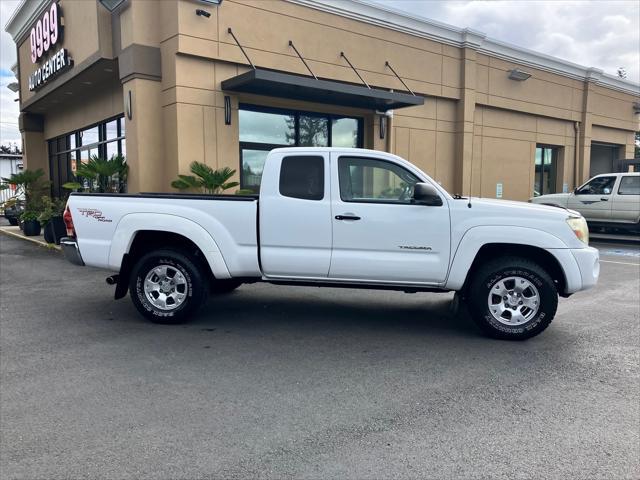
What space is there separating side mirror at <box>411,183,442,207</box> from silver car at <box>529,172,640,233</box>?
34.7ft

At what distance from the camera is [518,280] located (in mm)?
5750

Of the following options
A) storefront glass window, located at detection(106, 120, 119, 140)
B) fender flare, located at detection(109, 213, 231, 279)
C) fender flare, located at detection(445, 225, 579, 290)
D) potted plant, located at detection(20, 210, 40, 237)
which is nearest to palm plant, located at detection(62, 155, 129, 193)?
storefront glass window, located at detection(106, 120, 119, 140)

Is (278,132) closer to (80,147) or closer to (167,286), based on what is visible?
(80,147)

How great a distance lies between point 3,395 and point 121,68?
9.96 metres

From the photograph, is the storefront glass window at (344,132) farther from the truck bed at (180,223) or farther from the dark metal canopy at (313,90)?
the truck bed at (180,223)

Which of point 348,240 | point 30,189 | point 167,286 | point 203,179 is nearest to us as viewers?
point 348,240

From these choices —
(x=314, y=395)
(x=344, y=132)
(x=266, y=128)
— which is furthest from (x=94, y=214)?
(x=344, y=132)

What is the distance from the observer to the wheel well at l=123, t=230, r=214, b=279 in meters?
6.35

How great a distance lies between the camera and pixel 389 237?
5.80 metres

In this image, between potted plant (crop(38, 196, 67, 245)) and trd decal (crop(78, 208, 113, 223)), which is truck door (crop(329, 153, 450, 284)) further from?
potted plant (crop(38, 196, 67, 245))

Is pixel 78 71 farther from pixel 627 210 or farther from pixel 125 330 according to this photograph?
pixel 627 210

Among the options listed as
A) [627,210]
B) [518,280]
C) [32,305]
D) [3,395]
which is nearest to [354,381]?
[518,280]

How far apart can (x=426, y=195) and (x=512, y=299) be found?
1495 millimetres

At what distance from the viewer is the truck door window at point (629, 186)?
50.0 feet
